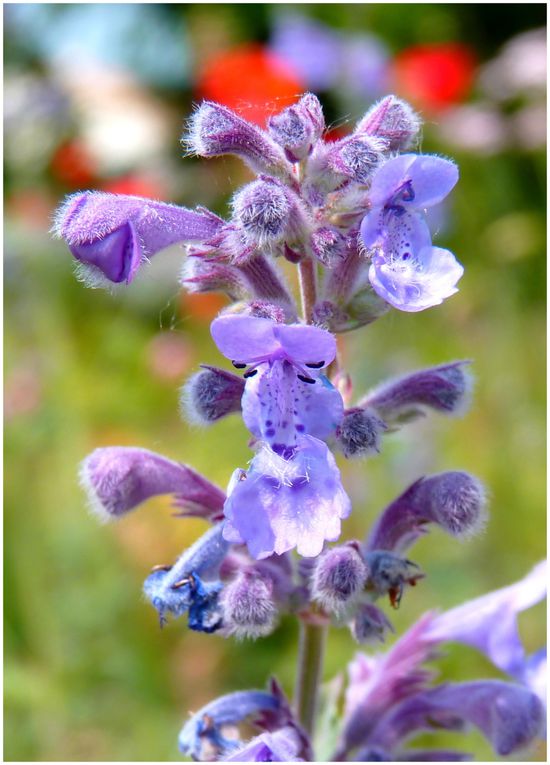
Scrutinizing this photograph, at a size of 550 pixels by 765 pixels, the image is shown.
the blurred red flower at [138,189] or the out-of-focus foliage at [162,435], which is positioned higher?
the blurred red flower at [138,189]

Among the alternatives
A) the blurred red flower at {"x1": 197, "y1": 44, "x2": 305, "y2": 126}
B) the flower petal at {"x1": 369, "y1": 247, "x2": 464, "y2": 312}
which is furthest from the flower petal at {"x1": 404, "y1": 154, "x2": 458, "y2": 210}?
the blurred red flower at {"x1": 197, "y1": 44, "x2": 305, "y2": 126}

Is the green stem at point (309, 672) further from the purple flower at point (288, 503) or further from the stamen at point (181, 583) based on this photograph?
the purple flower at point (288, 503)

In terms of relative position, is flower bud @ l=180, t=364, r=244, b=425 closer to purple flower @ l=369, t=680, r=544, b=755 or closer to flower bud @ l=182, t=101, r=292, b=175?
flower bud @ l=182, t=101, r=292, b=175

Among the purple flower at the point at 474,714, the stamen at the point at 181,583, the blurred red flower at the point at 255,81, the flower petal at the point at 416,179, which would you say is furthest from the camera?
the blurred red flower at the point at 255,81

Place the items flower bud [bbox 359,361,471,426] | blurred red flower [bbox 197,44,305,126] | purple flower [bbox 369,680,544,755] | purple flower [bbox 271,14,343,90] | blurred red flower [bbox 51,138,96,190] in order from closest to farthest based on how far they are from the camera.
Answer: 1. flower bud [bbox 359,361,471,426]
2. purple flower [bbox 369,680,544,755]
3. purple flower [bbox 271,14,343,90]
4. blurred red flower [bbox 197,44,305,126]
5. blurred red flower [bbox 51,138,96,190]

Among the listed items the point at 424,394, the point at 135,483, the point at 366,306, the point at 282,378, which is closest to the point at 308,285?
the point at 366,306

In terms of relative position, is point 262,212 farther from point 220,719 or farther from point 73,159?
point 73,159

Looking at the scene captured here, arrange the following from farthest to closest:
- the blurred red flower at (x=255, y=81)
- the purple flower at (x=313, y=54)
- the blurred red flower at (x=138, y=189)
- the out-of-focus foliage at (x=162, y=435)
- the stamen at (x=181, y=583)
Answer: the blurred red flower at (x=138, y=189), the blurred red flower at (x=255, y=81), the purple flower at (x=313, y=54), the out-of-focus foliage at (x=162, y=435), the stamen at (x=181, y=583)

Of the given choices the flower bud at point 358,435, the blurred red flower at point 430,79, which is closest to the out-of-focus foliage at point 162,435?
the blurred red flower at point 430,79
